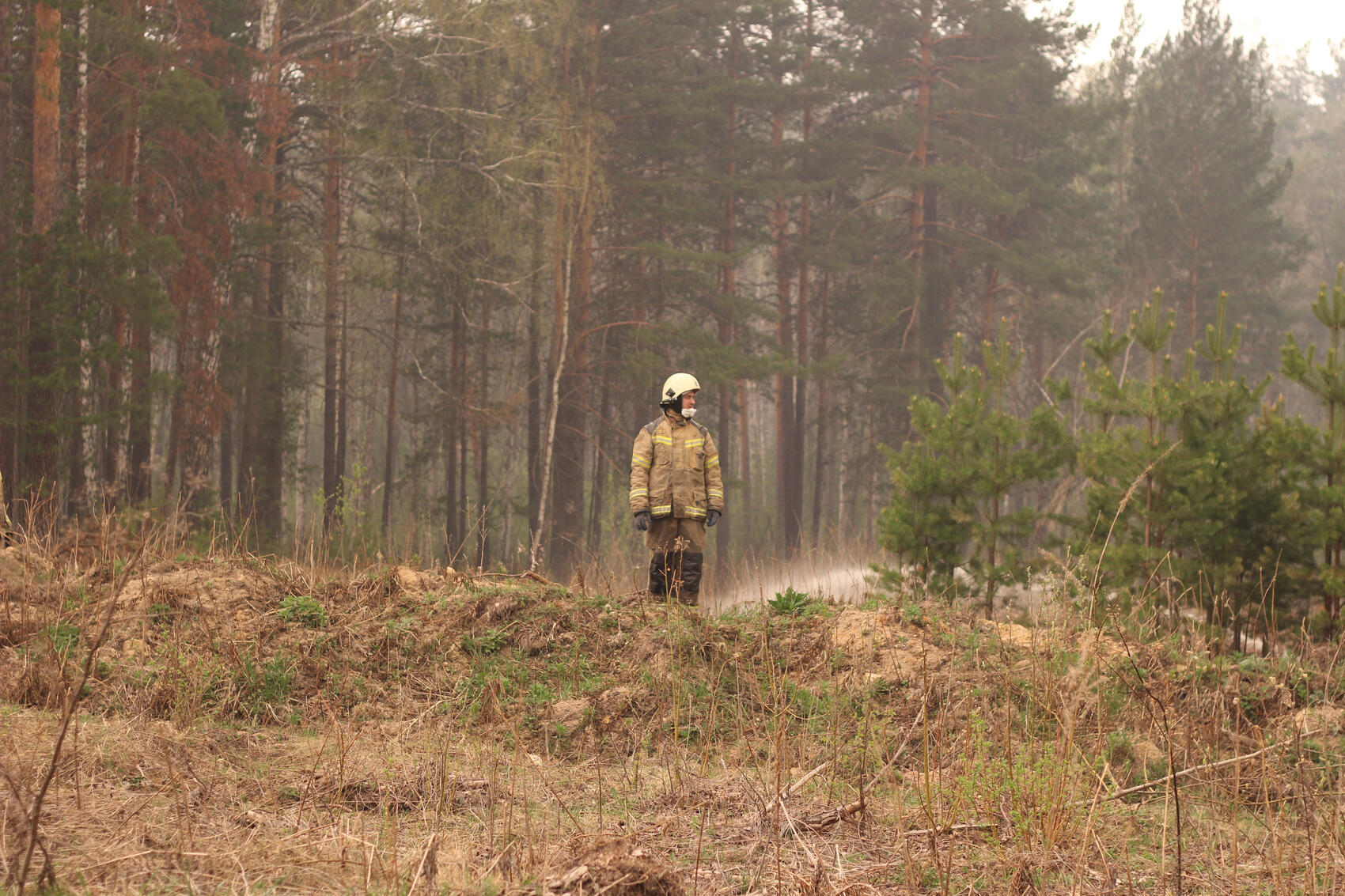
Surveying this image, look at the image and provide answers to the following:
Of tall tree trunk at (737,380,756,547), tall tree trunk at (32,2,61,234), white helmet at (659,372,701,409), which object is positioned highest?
tall tree trunk at (32,2,61,234)

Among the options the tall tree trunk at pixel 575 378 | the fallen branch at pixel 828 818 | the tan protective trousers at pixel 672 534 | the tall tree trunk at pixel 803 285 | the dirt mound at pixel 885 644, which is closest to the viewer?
the fallen branch at pixel 828 818

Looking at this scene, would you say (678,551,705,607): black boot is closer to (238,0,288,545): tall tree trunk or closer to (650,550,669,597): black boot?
(650,550,669,597): black boot

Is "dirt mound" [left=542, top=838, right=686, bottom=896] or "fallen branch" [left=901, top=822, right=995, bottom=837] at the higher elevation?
"dirt mound" [left=542, top=838, right=686, bottom=896]

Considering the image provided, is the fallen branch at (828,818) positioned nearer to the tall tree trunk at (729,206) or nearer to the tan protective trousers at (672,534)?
the tan protective trousers at (672,534)

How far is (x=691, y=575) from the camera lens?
8.58 m

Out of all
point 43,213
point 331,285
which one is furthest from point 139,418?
point 331,285

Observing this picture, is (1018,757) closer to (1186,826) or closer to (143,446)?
(1186,826)

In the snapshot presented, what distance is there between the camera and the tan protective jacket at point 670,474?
8484 mm

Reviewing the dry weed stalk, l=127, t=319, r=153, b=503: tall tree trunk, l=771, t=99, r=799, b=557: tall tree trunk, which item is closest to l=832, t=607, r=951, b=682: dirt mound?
the dry weed stalk

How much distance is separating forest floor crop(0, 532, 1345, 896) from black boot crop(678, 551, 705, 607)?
2.30 ft

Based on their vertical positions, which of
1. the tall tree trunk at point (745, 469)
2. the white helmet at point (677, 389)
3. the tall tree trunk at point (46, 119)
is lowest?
the tall tree trunk at point (745, 469)

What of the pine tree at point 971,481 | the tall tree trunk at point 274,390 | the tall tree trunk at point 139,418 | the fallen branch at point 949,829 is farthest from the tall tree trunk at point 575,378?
the fallen branch at point 949,829

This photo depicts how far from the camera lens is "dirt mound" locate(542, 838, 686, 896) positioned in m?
3.22

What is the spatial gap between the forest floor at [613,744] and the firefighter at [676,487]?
0.86 m
